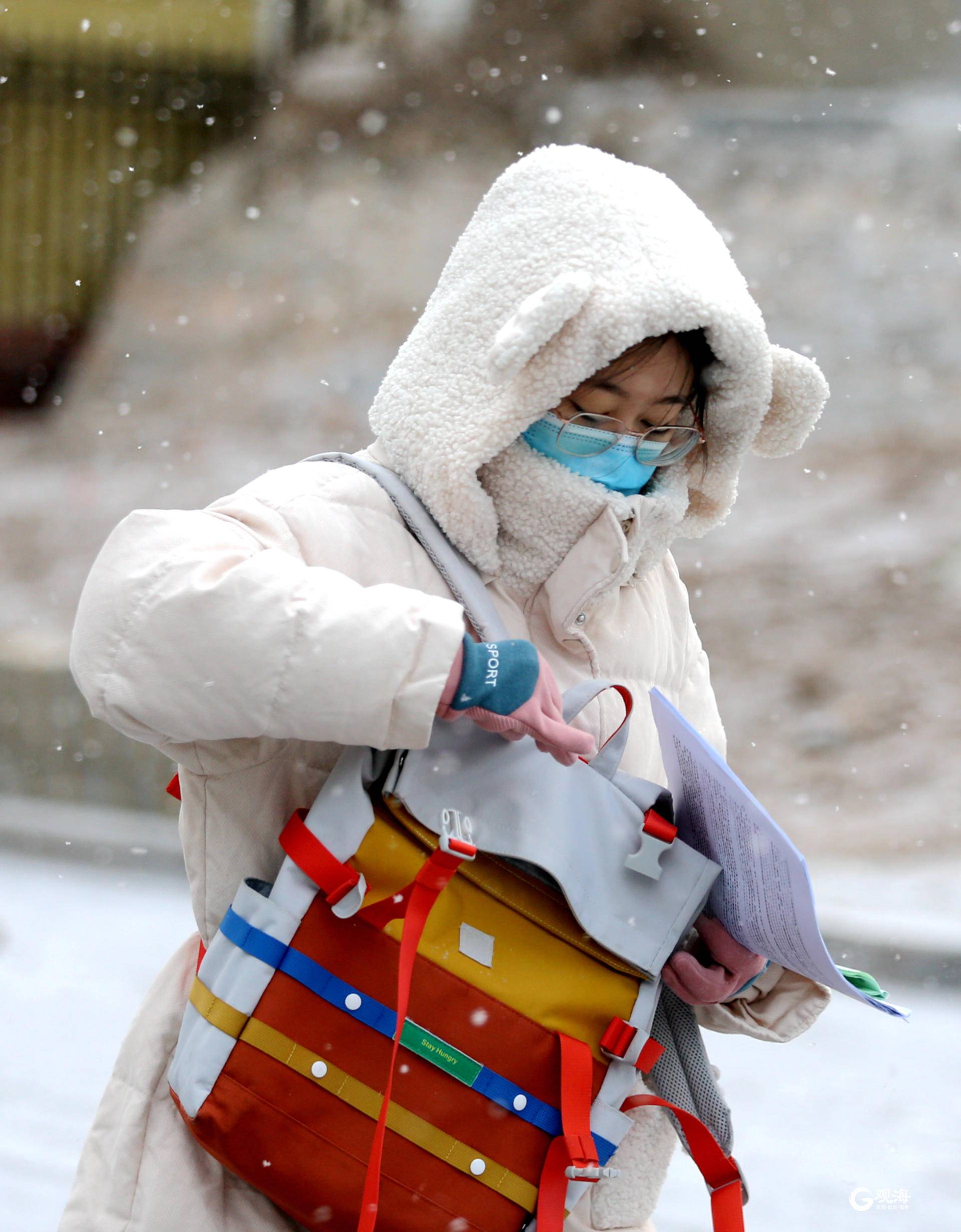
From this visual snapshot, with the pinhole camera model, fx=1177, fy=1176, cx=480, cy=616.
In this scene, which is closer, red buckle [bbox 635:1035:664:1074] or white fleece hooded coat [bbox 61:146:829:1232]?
white fleece hooded coat [bbox 61:146:829:1232]

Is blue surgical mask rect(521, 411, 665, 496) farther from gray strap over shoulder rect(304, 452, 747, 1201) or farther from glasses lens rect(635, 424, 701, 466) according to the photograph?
gray strap over shoulder rect(304, 452, 747, 1201)

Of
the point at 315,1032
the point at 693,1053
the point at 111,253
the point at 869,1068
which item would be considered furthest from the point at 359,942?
the point at 111,253

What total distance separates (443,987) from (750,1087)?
1.98m

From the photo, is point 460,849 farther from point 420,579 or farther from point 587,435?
point 587,435

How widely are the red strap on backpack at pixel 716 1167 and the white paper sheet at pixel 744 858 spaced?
16 centimetres

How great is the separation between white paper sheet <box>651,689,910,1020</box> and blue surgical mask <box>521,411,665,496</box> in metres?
0.20

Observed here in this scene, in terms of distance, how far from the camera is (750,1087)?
8.56ft

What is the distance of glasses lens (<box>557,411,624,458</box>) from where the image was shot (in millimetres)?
991

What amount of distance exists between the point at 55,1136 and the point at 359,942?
174 centimetres

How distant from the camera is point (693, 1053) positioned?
3.49ft

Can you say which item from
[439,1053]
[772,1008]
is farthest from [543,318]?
[772,1008]

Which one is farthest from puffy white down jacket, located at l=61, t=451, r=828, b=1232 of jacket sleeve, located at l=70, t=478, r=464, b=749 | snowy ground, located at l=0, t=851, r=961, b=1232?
snowy ground, located at l=0, t=851, r=961, b=1232

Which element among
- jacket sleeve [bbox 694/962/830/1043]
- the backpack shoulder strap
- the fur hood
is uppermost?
the fur hood

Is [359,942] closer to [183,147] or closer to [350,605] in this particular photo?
[350,605]
